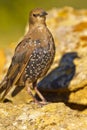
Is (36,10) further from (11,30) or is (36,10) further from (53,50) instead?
(11,30)

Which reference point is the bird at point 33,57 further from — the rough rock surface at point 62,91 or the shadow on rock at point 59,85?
the shadow on rock at point 59,85

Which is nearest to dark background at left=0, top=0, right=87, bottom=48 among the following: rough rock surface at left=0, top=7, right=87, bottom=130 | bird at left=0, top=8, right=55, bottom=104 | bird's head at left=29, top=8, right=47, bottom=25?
rough rock surface at left=0, top=7, right=87, bottom=130

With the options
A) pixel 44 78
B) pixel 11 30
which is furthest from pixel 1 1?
pixel 44 78

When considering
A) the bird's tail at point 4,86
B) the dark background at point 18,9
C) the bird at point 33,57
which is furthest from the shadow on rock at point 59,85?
the dark background at point 18,9

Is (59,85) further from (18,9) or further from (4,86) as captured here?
(18,9)

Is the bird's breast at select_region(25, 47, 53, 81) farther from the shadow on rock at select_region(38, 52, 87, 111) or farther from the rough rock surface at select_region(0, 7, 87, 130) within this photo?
the shadow on rock at select_region(38, 52, 87, 111)

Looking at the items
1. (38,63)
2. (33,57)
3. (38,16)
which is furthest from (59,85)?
(38,16)
